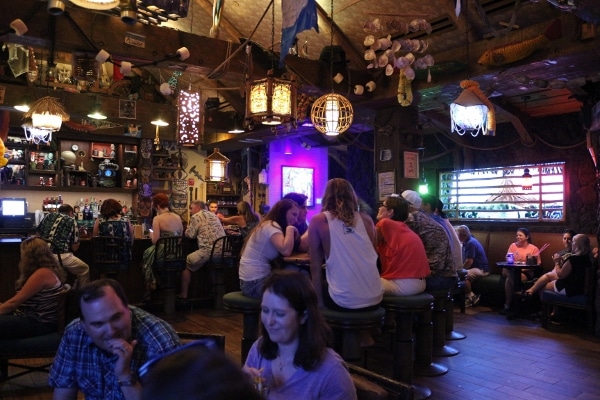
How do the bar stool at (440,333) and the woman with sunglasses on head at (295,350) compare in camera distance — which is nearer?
the woman with sunglasses on head at (295,350)

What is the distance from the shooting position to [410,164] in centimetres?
623

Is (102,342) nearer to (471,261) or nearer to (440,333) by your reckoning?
(440,333)

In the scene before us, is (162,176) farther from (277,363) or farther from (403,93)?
(277,363)

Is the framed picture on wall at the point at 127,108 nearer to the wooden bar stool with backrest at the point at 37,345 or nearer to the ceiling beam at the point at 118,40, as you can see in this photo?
the ceiling beam at the point at 118,40

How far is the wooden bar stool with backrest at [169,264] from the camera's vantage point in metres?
5.80

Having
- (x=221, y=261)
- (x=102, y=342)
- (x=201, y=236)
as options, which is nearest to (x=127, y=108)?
(x=201, y=236)

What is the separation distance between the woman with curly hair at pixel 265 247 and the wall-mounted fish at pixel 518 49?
2655 mm

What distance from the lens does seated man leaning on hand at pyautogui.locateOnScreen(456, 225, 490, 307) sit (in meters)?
7.22

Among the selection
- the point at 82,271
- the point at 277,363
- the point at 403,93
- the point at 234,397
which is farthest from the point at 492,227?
the point at 234,397

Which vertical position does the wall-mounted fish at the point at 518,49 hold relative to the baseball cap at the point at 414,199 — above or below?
above

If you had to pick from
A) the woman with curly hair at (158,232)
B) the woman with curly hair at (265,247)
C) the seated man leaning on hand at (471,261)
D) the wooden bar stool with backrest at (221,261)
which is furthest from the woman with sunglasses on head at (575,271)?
the woman with curly hair at (158,232)

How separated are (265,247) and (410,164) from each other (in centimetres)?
305

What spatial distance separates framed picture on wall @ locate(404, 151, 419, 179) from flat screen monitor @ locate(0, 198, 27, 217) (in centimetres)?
656

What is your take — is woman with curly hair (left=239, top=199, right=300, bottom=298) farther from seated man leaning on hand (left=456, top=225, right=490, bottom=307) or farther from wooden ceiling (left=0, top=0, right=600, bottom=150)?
seated man leaning on hand (left=456, top=225, right=490, bottom=307)
